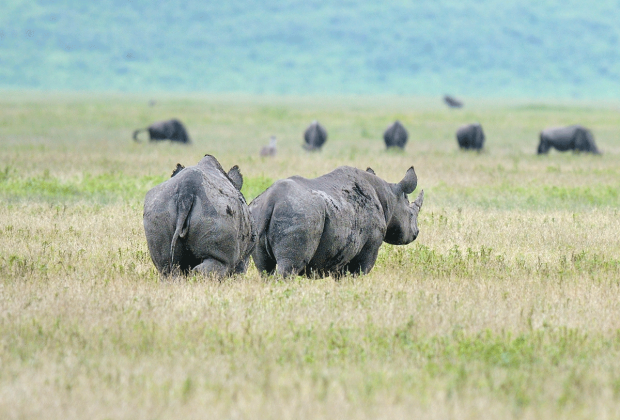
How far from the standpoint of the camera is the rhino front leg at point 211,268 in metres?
9.46

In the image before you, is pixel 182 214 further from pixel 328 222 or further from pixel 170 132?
pixel 170 132

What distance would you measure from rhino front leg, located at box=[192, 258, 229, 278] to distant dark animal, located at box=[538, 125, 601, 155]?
79.7ft

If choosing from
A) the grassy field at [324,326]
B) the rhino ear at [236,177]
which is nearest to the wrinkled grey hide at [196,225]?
the grassy field at [324,326]

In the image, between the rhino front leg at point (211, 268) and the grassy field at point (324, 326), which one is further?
the rhino front leg at point (211, 268)

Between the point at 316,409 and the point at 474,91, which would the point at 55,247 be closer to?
the point at 316,409

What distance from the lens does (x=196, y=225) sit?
9219mm

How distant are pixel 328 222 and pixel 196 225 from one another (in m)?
1.51

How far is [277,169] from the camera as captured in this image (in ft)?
79.2

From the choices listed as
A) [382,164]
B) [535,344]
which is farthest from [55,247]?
[382,164]

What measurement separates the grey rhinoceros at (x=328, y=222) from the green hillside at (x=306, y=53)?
146 m

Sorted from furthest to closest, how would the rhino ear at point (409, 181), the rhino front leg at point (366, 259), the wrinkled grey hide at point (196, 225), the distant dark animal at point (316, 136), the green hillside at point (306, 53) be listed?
the green hillside at point (306, 53)
the distant dark animal at point (316, 136)
the rhino ear at point (409, 181)
the rhino front leg at point (366, 259)
the wrinkled grey hide at point (196, 225)

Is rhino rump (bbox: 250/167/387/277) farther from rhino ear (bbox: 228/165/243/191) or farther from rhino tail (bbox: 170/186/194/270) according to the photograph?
rhino tail (bbox: 170/186/194/270)

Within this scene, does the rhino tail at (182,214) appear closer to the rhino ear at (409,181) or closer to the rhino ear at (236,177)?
the rhino ear at (236,177)

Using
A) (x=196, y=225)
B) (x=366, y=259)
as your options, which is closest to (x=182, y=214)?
(x=196, y=225)
